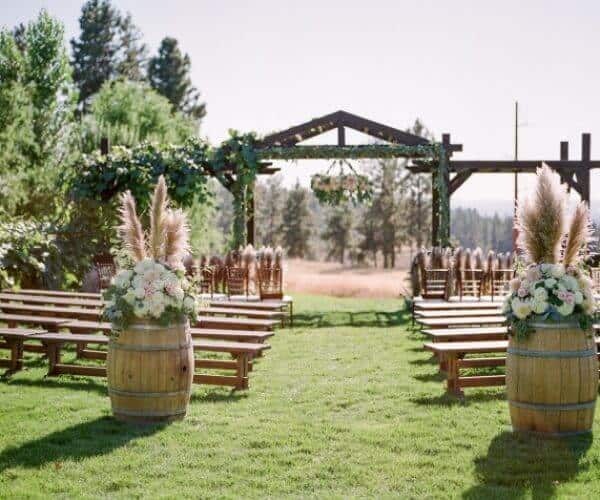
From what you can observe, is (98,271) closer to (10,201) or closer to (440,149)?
(10,201)

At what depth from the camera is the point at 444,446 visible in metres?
5.68

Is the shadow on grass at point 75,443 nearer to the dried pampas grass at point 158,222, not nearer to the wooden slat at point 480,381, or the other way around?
the dried pampas grass at point 158,222

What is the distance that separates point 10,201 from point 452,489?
14068 mm

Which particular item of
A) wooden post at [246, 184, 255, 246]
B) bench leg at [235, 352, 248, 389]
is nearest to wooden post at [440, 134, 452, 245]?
wooden post at [246, 184, 255, 246]

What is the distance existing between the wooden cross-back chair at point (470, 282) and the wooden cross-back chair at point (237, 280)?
159 inches

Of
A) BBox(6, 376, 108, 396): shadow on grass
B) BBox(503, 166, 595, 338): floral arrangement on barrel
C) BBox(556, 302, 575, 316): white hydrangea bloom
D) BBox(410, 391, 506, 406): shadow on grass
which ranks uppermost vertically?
BBox(503, 166, 595, 338): floral arrangement on barrel

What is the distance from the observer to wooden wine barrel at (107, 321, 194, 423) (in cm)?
618

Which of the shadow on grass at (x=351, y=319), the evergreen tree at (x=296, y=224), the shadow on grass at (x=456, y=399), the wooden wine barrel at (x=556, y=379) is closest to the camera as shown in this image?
the wooden wine barrel at (x=556, y=379)

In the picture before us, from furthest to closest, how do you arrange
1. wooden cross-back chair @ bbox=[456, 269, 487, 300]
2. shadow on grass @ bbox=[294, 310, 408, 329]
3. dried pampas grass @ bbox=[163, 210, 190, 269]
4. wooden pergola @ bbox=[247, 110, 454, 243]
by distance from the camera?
wooden pergola @ bbox=[247, 110, 454, 243], wooden cross-back chair @ bbox=[456, 269, 487, 300], shadow on grass @ bbox=[294, 310, 408, 329], dried pampas grass @ bbox=[163, 210, 190, 269]

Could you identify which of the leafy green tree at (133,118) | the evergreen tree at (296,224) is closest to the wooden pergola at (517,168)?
the leafy green tree at (133,118)

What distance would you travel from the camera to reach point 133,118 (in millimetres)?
32250

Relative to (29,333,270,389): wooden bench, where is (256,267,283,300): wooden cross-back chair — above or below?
above

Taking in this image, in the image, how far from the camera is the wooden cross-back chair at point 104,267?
13789 millimetres

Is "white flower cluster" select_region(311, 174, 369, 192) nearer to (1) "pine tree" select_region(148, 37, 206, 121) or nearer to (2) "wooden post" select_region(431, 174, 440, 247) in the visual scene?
(2) "wooden post" select_region(431, 174, 440, 247)
